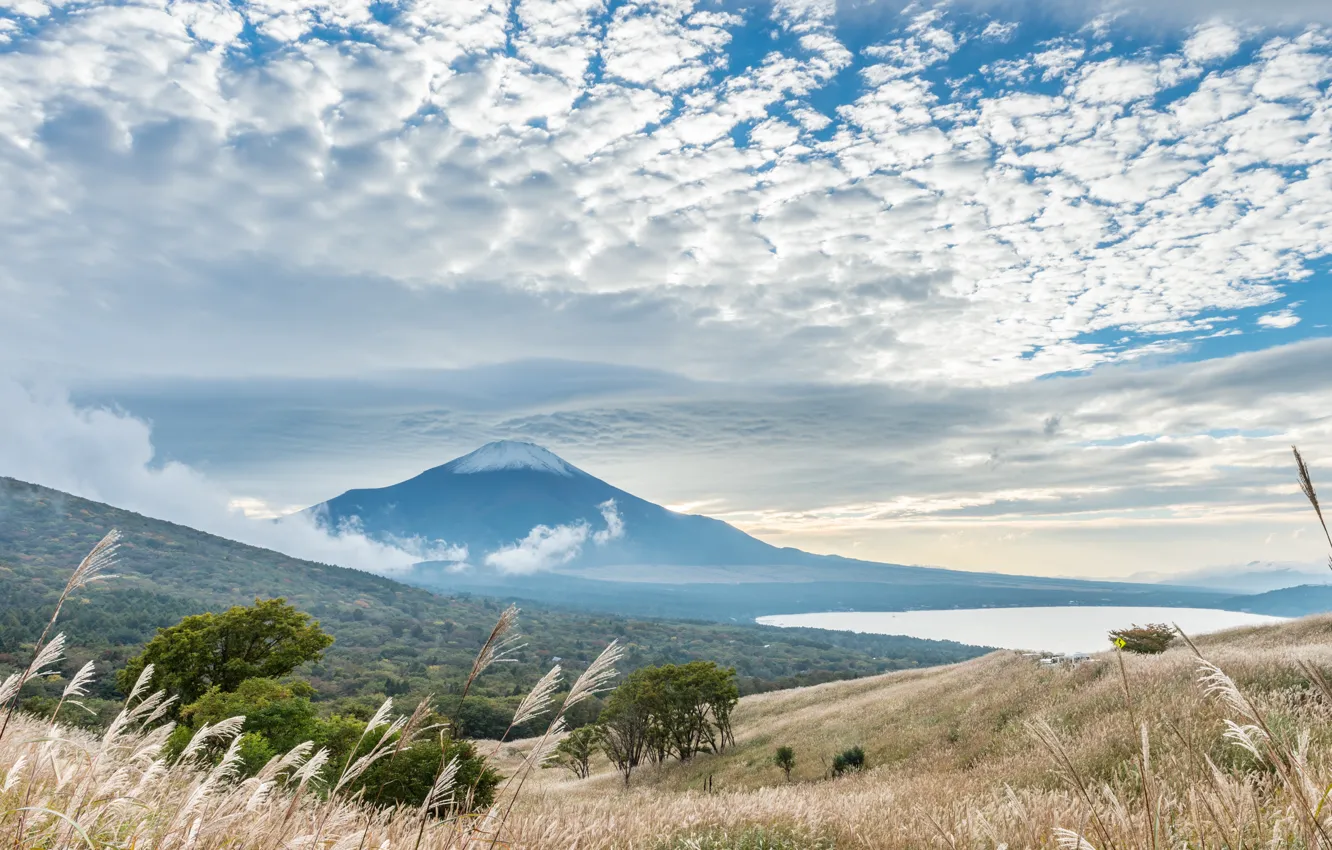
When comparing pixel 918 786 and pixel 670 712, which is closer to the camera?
pixel 918 786

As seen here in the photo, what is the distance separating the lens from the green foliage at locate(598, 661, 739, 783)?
158 ft

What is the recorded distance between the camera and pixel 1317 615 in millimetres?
36250

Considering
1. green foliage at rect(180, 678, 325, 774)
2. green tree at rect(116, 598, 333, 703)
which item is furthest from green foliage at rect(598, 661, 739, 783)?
green foliage at rect(180, 678, 325, 774)

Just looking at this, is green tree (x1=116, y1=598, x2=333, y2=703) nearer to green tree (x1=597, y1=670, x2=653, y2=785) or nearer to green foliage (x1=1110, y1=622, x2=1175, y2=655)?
green tree (x1=597, y1=670, x2=653, y2=785)

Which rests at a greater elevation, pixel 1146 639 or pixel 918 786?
pixel 1146 639

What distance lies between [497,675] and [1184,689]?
123 metres

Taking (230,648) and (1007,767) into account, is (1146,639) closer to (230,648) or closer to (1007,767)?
(1007,767)

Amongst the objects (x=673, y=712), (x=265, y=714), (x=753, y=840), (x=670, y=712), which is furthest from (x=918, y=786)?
(x=673, y=712)

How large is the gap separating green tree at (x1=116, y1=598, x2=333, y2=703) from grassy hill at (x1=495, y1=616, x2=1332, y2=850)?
18.4 meters

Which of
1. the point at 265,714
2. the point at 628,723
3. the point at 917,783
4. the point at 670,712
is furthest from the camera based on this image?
the point at 628,723

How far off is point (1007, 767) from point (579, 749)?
149 ft

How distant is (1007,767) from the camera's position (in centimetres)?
1545

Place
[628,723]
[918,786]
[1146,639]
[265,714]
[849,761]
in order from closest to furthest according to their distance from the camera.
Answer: [918,786]
[849,761]
[265,714]
[1146,639]
[628,723]

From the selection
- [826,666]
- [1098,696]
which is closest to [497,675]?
[826,666]
